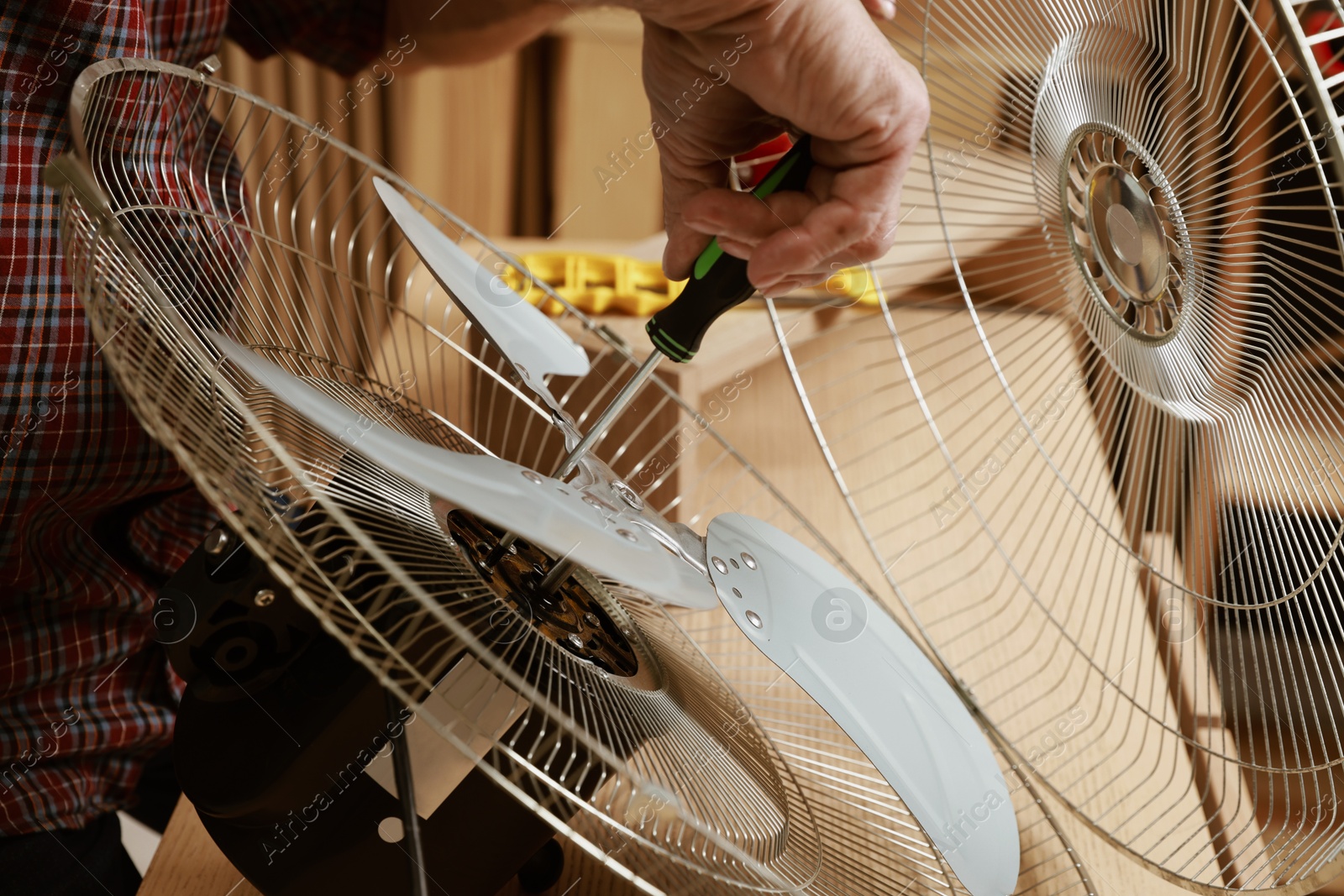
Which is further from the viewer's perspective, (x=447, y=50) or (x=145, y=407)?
→ (x=447, y=50)

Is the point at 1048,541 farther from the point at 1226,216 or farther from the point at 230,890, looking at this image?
the point at 230,890

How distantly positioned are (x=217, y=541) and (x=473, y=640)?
0.19 metres

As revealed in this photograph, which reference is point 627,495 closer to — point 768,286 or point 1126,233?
point 768,286

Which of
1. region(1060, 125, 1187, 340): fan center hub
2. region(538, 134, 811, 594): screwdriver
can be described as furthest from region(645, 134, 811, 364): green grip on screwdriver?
region(1060, 125, 1187, 340): fan center hub

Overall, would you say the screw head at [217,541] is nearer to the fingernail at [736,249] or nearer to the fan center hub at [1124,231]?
the fingernail at [736,249]

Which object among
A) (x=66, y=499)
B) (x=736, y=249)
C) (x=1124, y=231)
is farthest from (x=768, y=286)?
(x=66, y=499)

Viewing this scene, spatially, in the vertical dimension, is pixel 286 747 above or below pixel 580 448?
below

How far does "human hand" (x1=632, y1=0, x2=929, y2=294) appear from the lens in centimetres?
38

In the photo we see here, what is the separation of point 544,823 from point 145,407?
0.78ft

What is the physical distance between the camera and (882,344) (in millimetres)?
949

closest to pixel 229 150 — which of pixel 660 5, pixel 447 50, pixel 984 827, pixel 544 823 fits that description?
pixel 447 50

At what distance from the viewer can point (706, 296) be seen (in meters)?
0.40

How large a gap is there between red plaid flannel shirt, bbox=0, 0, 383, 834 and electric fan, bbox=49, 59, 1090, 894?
62 millimetres

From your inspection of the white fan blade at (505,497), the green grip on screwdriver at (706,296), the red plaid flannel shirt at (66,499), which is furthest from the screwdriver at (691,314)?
the red plaid flannel shirt at (66,499)
